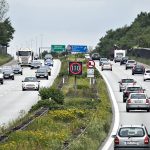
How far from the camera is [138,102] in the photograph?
2147 inches

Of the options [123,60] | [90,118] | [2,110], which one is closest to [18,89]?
[2,110]

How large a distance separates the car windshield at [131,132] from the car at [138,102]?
25.4 m

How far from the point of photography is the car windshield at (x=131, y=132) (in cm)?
2839

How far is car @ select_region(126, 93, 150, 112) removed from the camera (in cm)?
5428

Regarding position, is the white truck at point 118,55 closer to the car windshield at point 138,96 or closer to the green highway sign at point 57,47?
the green highway sign at point 57,47

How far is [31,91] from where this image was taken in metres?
80.9

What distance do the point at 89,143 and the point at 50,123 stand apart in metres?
7.46

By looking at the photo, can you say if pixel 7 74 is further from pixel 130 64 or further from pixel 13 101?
pixel 13 101

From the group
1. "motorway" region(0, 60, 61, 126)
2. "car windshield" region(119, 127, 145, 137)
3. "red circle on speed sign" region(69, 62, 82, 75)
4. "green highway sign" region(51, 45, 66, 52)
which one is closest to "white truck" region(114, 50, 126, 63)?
"green highway sign" region(51, 45, 66, 52)

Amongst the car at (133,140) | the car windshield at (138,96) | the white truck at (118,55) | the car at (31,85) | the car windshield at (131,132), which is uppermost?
the car windshield at (131,132)

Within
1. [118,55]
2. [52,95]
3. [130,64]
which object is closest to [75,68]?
[52,95]

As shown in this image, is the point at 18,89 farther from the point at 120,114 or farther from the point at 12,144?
the point at 12,144

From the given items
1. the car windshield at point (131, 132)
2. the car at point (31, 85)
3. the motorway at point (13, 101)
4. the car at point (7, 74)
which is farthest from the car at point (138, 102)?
the car at point (7, 74)

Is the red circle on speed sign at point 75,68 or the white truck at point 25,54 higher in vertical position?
the red circle on speed sign at point 75,68
